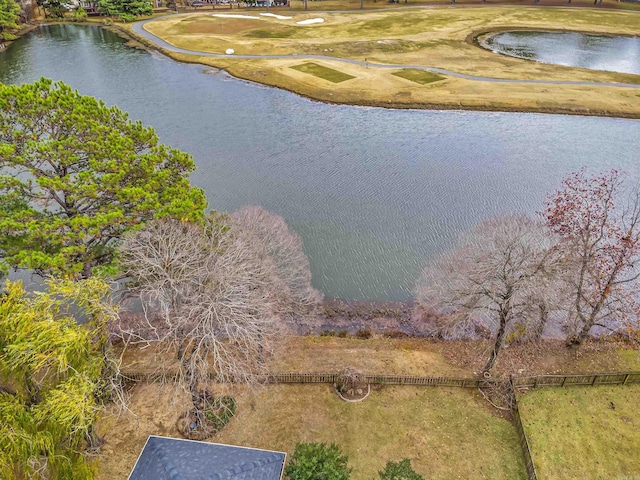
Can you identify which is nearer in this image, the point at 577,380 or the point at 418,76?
the point at 577,380

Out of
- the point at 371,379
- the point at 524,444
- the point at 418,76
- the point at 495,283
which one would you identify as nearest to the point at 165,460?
the point at 371,379

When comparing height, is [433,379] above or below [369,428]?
above

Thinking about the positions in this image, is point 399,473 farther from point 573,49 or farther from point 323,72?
point 573,49

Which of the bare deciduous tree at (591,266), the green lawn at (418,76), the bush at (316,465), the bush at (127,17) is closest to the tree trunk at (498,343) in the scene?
the bare deciduous tree at (591,266)

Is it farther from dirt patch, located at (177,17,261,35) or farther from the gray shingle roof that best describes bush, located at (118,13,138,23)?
the gray shingle roof

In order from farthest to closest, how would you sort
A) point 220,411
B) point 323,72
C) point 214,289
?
point 323,72
point 220,411
point 214,289

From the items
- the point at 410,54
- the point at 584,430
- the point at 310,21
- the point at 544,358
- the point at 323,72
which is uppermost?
the point at 310,21

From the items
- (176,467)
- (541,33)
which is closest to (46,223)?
(176,467)
